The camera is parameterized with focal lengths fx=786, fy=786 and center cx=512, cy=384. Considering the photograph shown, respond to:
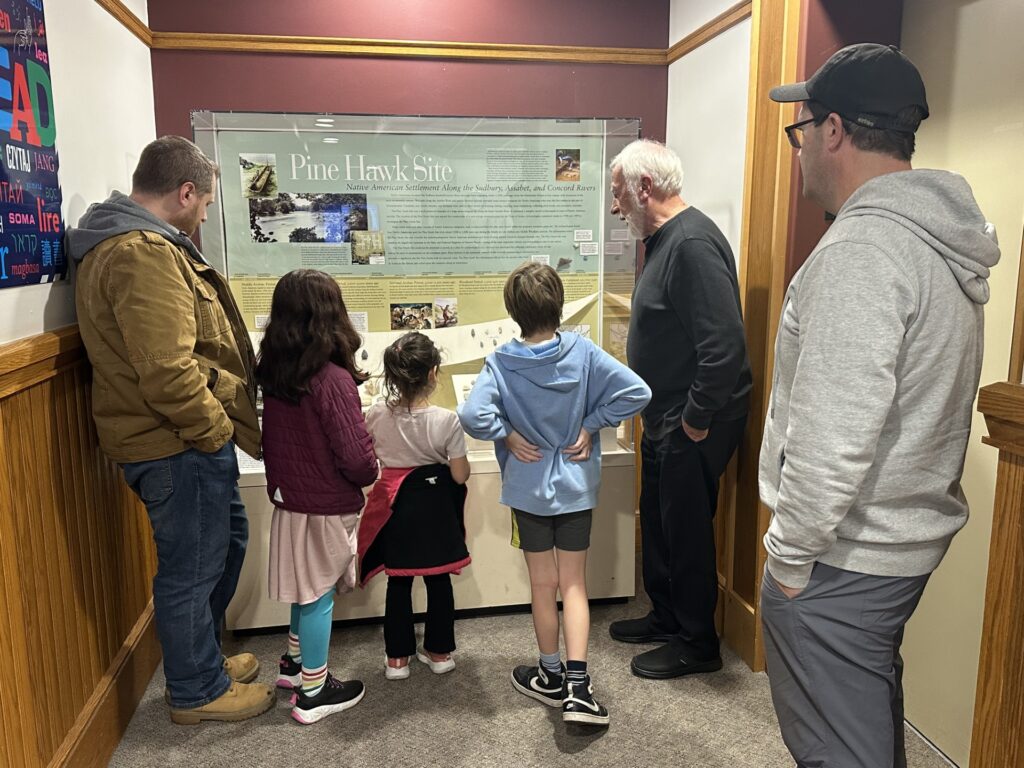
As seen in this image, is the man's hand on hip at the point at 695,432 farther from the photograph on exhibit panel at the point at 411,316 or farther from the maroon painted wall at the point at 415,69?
the maroon painted wall at the point at 415,69

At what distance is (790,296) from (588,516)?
1.03 meters

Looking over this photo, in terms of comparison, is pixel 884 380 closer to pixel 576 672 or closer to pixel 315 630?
pixel 576 672

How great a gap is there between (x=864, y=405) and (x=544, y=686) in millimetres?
1481

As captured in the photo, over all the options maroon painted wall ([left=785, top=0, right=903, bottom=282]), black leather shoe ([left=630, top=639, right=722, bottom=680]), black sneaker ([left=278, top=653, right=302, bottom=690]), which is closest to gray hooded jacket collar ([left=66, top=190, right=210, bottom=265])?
black sneaker ([left=278, top=653, right=302, bottom=690])

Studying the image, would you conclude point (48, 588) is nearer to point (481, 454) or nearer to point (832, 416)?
point (481, 454)

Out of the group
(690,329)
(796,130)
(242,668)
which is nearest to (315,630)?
(242,668)

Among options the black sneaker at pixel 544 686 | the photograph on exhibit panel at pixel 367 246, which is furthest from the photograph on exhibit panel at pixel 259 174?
the black sneaker at pixel 544 686

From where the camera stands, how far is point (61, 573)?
191cm

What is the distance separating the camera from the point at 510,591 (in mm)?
2922

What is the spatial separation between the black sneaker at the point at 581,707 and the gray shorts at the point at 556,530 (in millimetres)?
382

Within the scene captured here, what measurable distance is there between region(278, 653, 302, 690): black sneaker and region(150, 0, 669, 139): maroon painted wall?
6.42 ft

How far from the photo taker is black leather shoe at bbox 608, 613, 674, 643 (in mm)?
2721

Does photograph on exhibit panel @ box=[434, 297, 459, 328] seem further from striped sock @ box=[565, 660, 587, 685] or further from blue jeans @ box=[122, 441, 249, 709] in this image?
striped sock @ box=[565, 660, 587, 685]

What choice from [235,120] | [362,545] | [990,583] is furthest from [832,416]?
[235,120]
